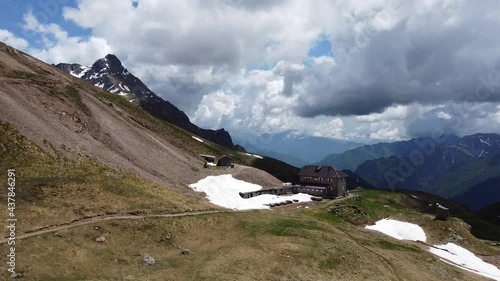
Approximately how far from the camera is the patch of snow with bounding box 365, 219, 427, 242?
308 ft

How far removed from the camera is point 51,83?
381ft

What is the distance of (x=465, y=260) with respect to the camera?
83.2 meters

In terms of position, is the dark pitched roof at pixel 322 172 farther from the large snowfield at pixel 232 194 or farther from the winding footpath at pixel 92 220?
the winding footpath at pixel 92 220

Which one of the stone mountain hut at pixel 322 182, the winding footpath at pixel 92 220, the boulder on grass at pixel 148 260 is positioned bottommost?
the boulder on grass at pixel 148 260

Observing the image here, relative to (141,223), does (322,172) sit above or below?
above

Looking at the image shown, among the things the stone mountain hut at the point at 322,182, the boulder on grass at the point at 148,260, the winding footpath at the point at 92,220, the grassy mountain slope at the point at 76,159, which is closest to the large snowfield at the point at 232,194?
the grassy mountain slope at the point at 76,159

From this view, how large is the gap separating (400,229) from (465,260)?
17413mm

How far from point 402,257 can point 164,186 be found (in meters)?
52.2

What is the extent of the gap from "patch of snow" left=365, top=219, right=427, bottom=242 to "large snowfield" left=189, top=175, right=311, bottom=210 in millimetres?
21430

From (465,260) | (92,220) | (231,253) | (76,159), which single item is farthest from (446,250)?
(76,159)

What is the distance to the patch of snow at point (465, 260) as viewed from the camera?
78000 millimetres

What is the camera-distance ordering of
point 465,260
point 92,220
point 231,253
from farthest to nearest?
point 465,260
point 92,220
point 231,253

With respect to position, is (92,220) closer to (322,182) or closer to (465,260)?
(465,260)

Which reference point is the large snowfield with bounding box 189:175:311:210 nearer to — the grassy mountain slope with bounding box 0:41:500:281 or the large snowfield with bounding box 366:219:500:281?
the grassy mountain slope with bounding box 0:41:500:281
